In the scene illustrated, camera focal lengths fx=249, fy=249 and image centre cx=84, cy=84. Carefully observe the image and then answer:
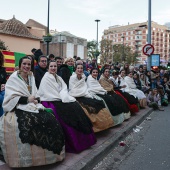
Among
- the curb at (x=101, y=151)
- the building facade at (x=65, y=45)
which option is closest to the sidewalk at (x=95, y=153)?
the curb at (x=101, y=151)

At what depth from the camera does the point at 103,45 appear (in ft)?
201

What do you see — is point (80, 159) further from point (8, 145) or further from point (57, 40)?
point (57, 40)

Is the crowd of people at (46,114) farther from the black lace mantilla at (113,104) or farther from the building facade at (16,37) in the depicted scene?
the building facade at (16,37)

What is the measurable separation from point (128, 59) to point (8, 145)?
58.8 metres

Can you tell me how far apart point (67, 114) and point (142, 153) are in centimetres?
184

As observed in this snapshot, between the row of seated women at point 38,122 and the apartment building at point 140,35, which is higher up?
the apartment building at point 140,35

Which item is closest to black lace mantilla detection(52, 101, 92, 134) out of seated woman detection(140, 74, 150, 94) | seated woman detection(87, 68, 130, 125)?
seated woman detection(87, 68, 130, 125)

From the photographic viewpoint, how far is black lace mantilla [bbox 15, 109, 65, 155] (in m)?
3.67

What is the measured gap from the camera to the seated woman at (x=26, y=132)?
3662 mm

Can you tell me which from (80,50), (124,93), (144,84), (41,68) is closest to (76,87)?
(41,68)

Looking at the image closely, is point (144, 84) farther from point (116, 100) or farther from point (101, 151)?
point (101, 151)

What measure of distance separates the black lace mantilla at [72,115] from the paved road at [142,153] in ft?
2.45

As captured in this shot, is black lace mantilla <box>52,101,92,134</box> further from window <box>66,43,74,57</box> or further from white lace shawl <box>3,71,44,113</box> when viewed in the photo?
window <box>66,43,74,57</box>

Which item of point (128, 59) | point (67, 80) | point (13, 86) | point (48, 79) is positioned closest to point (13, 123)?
point (13, 86)
